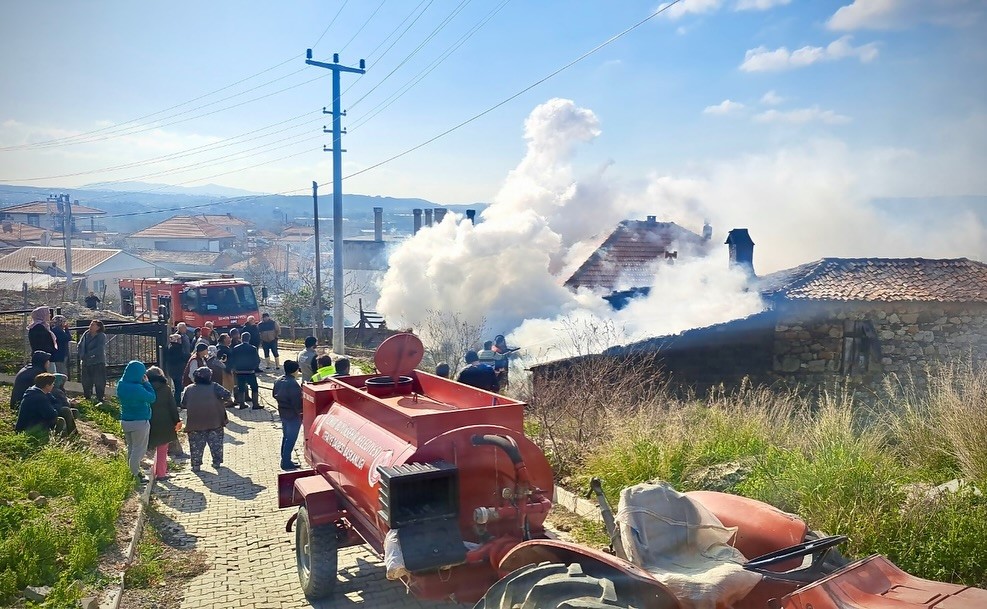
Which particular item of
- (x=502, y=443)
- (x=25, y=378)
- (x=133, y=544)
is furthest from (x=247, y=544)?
(x=25, y=378)

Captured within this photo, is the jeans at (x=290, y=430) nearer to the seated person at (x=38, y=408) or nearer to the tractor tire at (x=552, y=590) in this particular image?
the seated person at (x=38, y=408)

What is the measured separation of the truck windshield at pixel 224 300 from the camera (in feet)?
67.3

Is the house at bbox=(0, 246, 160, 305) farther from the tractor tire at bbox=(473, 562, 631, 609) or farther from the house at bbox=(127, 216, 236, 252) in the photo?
the tractor tire at bbox=(473, 562, 631, 609)

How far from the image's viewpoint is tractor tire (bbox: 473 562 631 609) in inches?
115

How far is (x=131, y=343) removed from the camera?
13656mm

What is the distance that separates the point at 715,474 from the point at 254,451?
23.4 ft

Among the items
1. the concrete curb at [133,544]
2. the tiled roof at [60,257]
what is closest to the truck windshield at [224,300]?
the concrete curb at [133,544]

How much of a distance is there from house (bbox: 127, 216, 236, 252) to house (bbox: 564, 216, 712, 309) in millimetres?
55488

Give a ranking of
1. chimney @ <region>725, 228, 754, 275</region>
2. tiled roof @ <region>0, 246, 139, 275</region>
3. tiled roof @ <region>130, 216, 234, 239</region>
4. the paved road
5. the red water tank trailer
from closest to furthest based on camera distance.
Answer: the red water tank trailer → the paved road → chimney @ <region>725, 228, 754, 275</region> → tiled roof @ <region>0, 246, 139, 275</region> → tiled roof @ <region>130, 216, 234, 239</region>

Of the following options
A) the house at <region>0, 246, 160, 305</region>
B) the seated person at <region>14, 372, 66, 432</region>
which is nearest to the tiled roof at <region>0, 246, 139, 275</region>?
the house at <region>0, 246, 160, 305</region>

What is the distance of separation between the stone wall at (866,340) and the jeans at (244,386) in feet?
39.7

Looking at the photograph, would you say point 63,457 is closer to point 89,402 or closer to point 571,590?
point 89,402

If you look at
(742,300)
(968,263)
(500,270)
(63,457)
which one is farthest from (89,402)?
(968,263)

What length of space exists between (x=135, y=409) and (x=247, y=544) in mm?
2587
